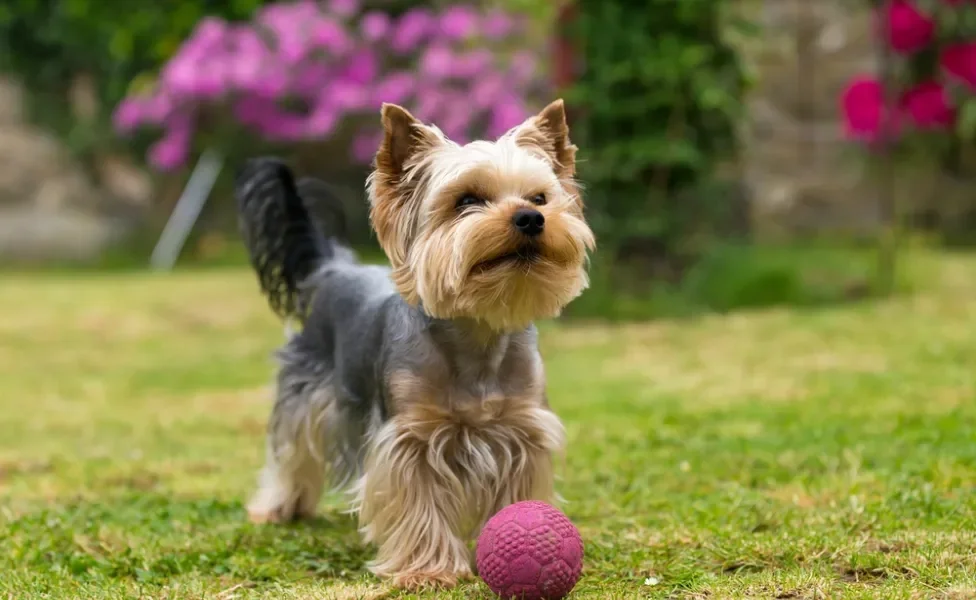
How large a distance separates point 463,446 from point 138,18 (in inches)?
553

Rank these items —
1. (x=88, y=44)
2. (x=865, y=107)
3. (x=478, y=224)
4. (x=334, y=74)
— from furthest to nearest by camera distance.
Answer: (x=88, y=44)
(x=334, y=74)
(x=865, y=107)
(x=478, y=224)

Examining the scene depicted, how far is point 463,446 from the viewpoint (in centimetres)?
411

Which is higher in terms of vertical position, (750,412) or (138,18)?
(138,18)

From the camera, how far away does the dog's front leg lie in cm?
404

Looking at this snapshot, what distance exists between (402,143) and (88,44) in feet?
48.1

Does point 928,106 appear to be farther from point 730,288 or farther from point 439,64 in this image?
point 439,64

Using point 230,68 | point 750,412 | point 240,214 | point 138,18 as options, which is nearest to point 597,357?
point 750,412

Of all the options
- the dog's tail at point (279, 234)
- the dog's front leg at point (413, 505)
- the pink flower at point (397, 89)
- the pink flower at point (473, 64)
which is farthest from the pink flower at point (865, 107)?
the dog's front leg at point (413, 505)

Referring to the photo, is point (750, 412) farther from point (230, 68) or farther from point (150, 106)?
point (150, 106)

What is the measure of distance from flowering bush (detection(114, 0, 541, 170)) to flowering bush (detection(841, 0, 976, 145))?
4.09 meters

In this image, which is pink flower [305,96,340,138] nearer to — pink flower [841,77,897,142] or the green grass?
the green grass

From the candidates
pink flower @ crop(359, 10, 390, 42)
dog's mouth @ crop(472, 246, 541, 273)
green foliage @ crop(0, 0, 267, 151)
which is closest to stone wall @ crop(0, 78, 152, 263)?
green foliage @ crop(0, 0, 267, 151)

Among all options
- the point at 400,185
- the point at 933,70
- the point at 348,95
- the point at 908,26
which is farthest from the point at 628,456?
the point at 933,70

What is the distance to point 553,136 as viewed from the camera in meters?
4.27
